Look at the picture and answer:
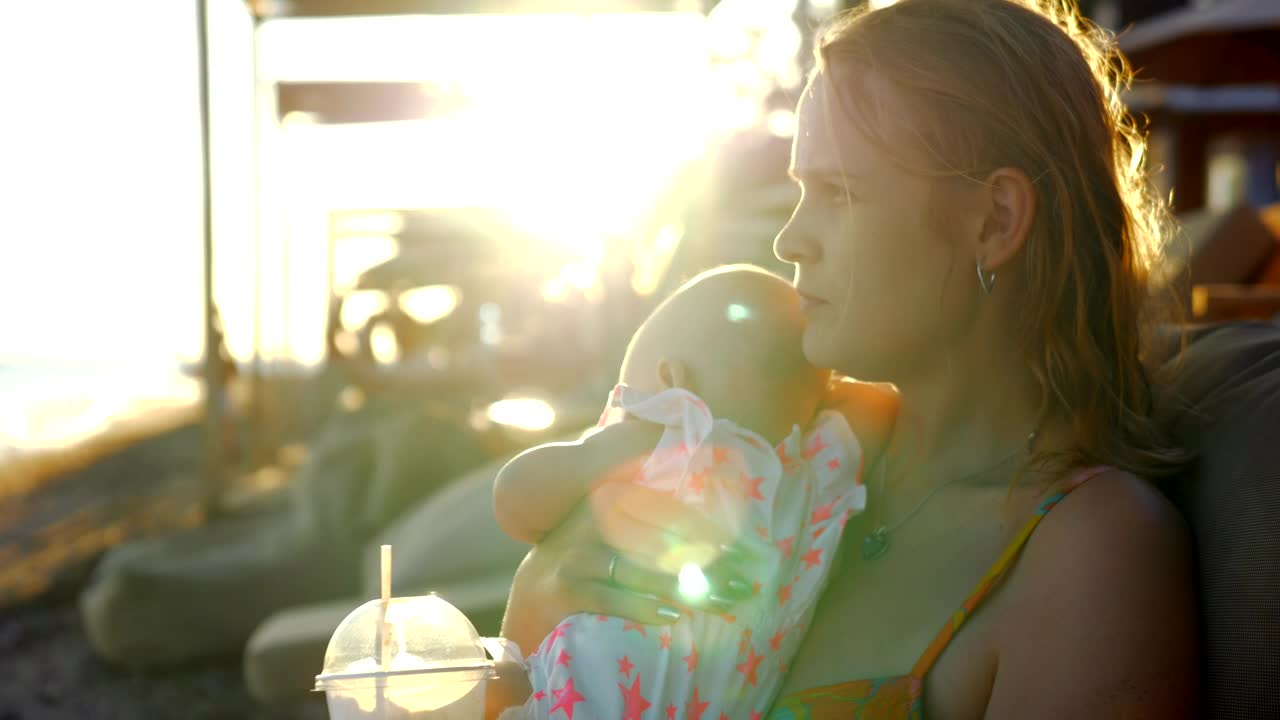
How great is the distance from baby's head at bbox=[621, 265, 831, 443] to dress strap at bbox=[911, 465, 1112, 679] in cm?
33

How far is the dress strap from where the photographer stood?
1227mm

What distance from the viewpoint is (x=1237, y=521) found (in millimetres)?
1201

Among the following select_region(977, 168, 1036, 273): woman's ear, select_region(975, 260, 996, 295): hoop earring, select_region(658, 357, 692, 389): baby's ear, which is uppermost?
select_region(977, 168, 1036, 273): woman's ear

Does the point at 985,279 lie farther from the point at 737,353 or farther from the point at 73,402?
the point at 73,402

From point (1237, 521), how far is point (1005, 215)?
1.27 feet

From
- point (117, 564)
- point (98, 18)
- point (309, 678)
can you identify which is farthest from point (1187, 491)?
point (98, 18)

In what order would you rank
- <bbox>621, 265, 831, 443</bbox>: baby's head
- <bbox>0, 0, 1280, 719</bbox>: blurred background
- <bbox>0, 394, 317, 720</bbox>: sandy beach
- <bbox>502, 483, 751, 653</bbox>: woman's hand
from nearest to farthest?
<bbox>502, 483, 751, 653</bbox>: woman's hand, <bbox>621, 265, 831, 443</bbox>: baby's head, <bbox>0, 0, 1280, 719</bbox>: blurred background, <bbox>0, 394, 317, 720</bbox>: sandy beach

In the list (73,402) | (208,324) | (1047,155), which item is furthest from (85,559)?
(73,402)

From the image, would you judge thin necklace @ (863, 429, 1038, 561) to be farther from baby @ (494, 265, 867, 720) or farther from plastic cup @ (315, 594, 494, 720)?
plastic cup @ (315, 594, 494, 720)

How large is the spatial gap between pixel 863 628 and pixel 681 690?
0.68 feet

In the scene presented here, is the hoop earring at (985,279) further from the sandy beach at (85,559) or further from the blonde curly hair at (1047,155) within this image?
the sandy beach at (85,559)

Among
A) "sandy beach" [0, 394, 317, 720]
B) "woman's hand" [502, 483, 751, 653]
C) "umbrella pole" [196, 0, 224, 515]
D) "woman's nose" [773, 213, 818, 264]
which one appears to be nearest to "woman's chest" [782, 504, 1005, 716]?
"woman's hand" [502, 483, 751, 653]

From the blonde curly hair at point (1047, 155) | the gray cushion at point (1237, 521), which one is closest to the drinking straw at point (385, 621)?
the blonde curly hair at point (1047, 155)

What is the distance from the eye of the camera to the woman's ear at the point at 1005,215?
129 centimetres
